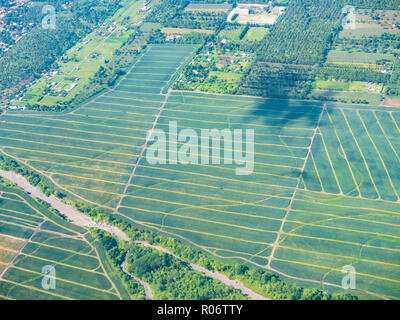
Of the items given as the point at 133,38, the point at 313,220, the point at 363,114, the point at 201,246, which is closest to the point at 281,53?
the point at 363,114

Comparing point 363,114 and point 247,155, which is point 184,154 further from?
point 363,114

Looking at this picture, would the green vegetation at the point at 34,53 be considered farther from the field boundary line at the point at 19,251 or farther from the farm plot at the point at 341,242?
the farm plot at the point at 341,242

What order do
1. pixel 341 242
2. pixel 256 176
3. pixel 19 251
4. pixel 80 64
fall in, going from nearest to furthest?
pixel 341 242 < pixel 19 251 < pixel 256 176 < pixel 80 64

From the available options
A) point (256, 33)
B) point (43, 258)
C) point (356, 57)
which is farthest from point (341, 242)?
point (256, 33)

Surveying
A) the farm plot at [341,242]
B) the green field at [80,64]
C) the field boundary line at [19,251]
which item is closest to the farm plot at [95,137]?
the green field at [80,64]

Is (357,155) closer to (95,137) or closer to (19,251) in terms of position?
(95,137)
